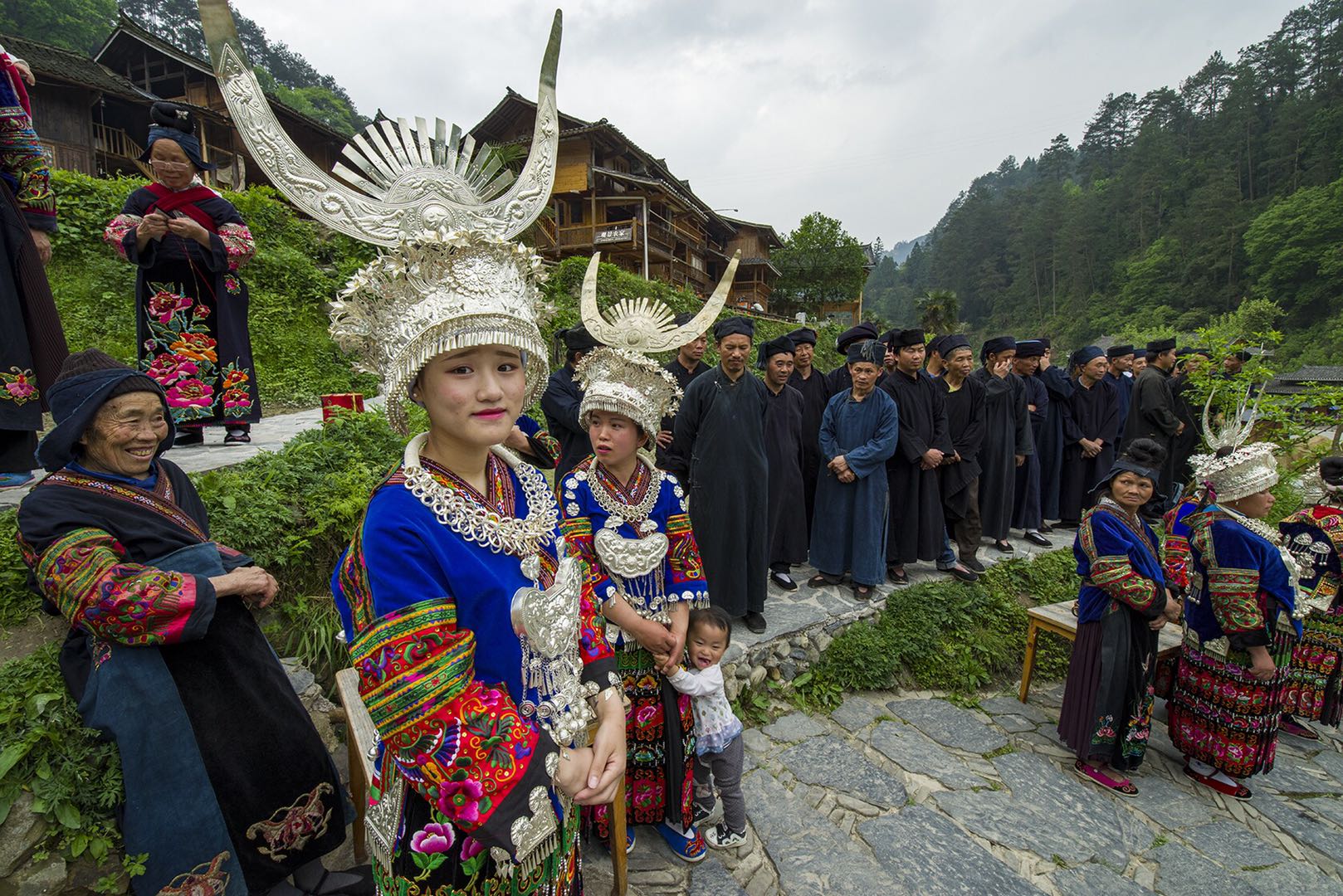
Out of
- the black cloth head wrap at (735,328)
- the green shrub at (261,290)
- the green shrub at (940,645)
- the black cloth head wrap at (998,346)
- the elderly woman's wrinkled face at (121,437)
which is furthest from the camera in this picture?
the green shrub at (261,290)

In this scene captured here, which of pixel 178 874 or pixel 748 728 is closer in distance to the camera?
pixel 178 874

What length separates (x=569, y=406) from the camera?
473cm

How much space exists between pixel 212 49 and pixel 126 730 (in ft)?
7.00

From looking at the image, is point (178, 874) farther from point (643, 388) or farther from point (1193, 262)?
point (1193, 262)

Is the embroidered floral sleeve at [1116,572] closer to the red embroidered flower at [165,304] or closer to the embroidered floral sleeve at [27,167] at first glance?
the embroidered floral sleeve at [27,167]

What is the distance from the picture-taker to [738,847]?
308 centimetres

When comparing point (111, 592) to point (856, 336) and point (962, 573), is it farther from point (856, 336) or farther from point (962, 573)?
point (962, 573)

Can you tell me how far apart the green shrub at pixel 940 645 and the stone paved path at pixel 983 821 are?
27 cm

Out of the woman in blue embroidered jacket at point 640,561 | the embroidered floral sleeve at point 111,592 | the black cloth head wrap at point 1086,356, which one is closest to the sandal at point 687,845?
the woman in blue embroidered jacket at point 640,561

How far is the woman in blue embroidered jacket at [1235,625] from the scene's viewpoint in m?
3.70

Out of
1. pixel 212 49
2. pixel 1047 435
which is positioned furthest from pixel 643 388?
pixel 1047 435

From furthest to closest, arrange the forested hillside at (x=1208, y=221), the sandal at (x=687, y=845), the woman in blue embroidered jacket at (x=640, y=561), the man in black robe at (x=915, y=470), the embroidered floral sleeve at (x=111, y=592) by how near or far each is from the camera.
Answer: the forested hillside at (x=1208, y=221), the man in black robe at (x=915, y=470), the sandal at (x=687, y=845), the woman in blue embroidered jacket at (x=640, y=561), the embroidered floral sleeve at (x=111, y=592)

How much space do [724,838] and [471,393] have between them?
2.84 metres

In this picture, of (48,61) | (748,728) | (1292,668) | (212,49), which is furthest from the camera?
(48,61)
